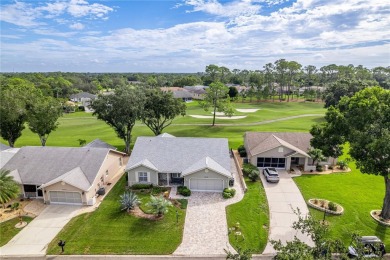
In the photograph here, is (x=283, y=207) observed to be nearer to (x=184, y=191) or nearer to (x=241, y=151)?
Result: (x=184, y=191)

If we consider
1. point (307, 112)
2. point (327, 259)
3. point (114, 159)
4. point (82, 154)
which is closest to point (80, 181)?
point (82, 154)

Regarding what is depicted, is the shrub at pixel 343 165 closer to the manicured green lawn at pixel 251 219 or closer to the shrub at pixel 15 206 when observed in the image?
the manicured green lawn at pixel 251 219

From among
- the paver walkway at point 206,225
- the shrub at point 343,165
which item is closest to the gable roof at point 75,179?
the paver walkway at point 206,225

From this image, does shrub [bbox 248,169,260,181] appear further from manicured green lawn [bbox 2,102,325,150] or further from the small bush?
manicured green lawn [bbox 2,102,325,150]

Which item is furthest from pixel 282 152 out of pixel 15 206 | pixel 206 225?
pixel 15 206

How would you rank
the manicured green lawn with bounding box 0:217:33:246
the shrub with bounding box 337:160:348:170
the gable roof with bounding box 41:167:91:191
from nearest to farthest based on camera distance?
the manicured green lawn with bounding box 0:217:33:246 → the gable roof with bounding box 41:167:91:191 → the shrub with bounding box 337:160:348:170

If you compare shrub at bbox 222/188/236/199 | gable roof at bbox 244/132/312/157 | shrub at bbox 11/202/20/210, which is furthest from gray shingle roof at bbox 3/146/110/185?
gable roof at bbox 244/132/312/157
